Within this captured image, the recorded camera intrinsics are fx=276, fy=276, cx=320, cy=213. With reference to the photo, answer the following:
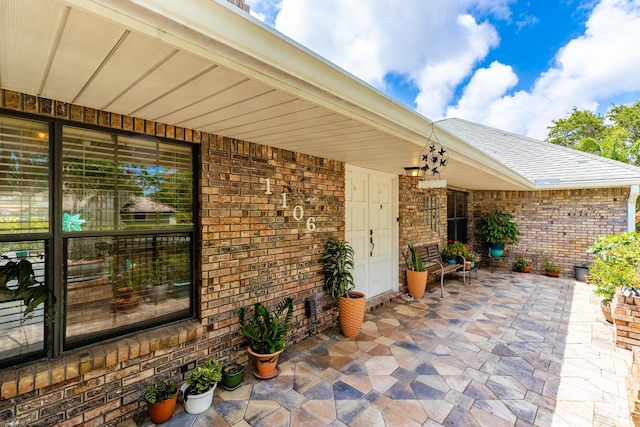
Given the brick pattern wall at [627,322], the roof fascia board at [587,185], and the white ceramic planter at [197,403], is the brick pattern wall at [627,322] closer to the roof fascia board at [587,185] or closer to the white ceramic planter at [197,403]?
the roof fascia board at [587,185]

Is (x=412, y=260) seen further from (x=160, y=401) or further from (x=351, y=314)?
(x=160, y=401)

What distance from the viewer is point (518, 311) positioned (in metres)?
4.39

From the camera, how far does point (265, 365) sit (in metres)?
2.58

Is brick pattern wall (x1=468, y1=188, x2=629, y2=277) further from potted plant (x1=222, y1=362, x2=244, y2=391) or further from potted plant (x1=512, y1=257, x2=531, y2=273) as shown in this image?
potted plant (x1=222, y1=362, x2=244, y2=391)

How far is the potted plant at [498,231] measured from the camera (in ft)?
24.0

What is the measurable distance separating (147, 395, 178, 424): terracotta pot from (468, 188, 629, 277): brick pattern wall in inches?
331

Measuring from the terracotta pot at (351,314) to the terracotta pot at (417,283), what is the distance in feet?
6.09

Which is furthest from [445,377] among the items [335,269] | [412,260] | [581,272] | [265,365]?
[581,272]

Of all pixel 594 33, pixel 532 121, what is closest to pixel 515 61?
pixel 594 33

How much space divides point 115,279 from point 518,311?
211 inches

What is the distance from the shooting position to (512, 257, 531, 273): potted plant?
728cm

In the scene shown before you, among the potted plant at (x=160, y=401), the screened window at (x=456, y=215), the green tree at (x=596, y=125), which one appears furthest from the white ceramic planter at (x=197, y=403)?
the green tree at (x=596, y=125)

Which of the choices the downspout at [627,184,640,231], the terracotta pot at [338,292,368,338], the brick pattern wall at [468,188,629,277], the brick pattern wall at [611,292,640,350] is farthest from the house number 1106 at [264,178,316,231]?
the downspout at [627,184,640,231]

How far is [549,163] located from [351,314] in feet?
24.0
